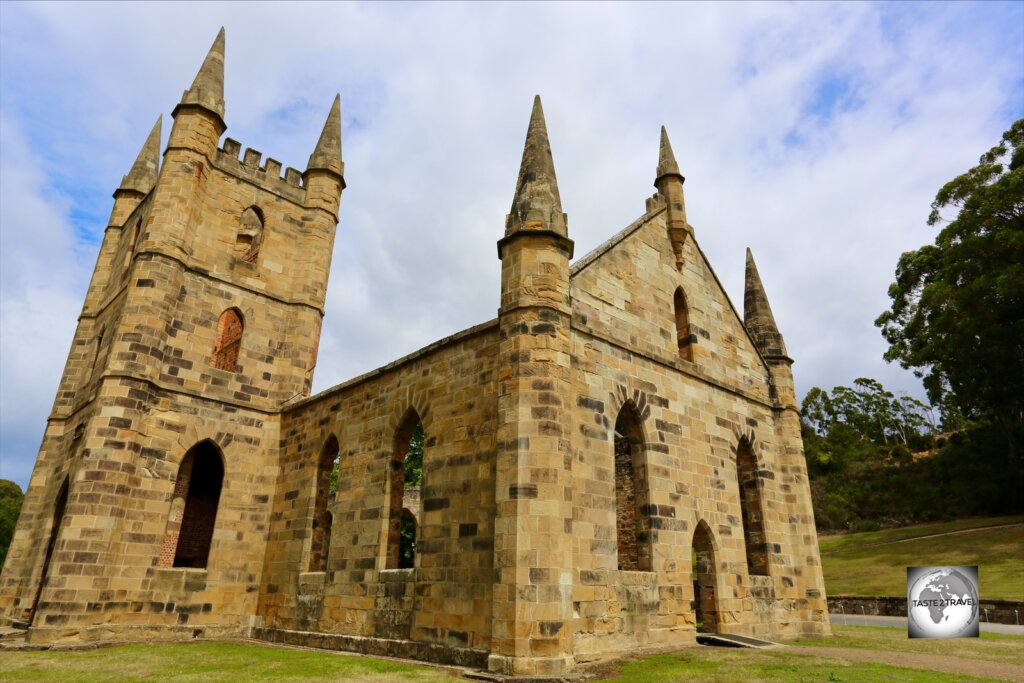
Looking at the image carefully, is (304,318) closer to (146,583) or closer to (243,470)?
(243,470)

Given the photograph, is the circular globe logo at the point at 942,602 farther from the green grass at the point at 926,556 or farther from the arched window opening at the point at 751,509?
the green grass at the point at 926,556

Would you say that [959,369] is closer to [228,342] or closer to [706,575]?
[706,575]

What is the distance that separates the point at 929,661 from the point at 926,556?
23485 mm

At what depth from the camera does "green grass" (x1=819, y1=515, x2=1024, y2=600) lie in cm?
2319

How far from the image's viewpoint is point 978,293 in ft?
90.6

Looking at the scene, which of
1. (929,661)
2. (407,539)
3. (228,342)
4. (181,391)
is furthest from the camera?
(407,539)

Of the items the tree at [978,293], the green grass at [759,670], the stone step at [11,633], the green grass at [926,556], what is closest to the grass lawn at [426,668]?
the green grass at [759,670]

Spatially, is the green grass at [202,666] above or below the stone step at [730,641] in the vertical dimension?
below

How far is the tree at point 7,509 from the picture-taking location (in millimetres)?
34091

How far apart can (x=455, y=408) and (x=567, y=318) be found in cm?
270

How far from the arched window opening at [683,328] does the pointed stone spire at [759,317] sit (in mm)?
2922

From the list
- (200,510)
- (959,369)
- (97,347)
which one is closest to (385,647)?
(200,510)

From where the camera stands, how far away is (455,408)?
11.5 m

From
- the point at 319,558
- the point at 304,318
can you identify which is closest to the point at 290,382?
the point at 304,318
